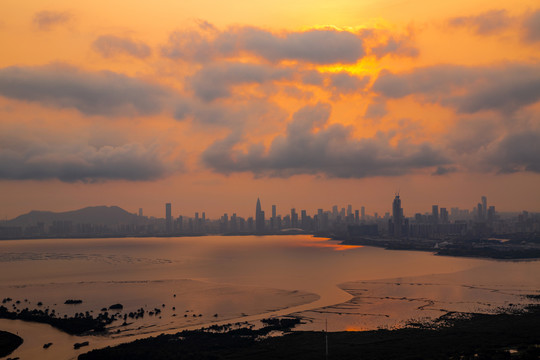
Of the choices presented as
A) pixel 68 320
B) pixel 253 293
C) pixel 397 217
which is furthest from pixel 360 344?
pixel 397 217

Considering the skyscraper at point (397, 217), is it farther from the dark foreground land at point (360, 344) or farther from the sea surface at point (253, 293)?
the dark foreground land at point (360, 344)

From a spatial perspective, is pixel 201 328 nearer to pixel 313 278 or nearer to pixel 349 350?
pixel 349 350

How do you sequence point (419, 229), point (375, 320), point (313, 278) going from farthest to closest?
point (419, 229) → point (313, 278) → point (375, 320)

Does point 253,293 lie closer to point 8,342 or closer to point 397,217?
point 8,342

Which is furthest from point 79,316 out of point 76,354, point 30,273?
point 30,273

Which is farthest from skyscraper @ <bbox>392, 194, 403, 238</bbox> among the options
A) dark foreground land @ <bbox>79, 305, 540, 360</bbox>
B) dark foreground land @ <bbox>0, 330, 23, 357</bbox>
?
dark foreground land @ <bbox>0, 330, 23, 357</bbox>

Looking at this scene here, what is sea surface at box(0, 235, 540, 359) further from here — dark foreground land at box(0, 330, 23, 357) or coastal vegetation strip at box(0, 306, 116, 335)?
coastal vegetation strip at box(0, 306, 116, 335)
